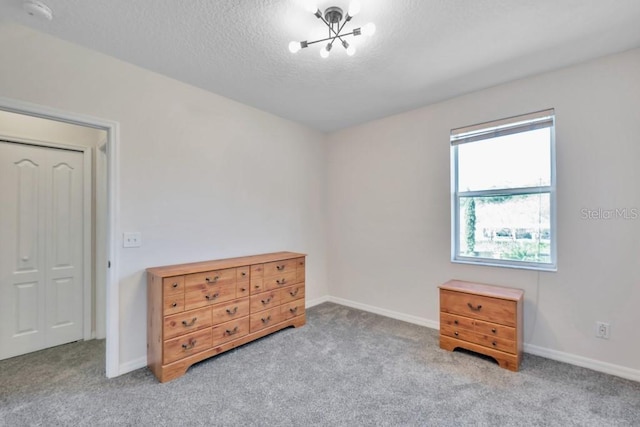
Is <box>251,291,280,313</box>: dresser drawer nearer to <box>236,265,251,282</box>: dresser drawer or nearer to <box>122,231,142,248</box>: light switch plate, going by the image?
<box>236,265,251,282</box>: dresser drawer

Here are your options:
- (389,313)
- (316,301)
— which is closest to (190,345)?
(316,301)

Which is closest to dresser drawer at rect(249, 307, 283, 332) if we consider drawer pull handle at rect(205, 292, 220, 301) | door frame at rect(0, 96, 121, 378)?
drawer pull handle at rect(205, 292, 220, 301)

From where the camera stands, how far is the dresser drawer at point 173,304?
7.37ft

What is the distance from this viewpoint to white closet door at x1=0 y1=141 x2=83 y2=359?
259 cm

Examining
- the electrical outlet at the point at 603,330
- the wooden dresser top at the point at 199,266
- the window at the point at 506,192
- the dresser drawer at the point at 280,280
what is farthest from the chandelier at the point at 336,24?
the electrical outlet at the point at 603,330

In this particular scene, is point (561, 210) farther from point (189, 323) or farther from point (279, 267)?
point (189, 323)

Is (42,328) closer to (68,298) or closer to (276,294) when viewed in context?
(68,298)

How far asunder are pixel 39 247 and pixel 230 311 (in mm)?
1929

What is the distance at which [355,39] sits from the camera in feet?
6.84

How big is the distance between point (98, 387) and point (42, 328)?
120cm

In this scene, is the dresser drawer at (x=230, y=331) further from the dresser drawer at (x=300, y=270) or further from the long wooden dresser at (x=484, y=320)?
the long wooden dresser at (x=484, y=320)

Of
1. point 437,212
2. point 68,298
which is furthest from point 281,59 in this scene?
point 68,298

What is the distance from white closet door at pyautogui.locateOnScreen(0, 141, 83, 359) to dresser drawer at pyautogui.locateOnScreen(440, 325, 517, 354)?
3.65 meters

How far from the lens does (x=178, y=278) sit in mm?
2320
